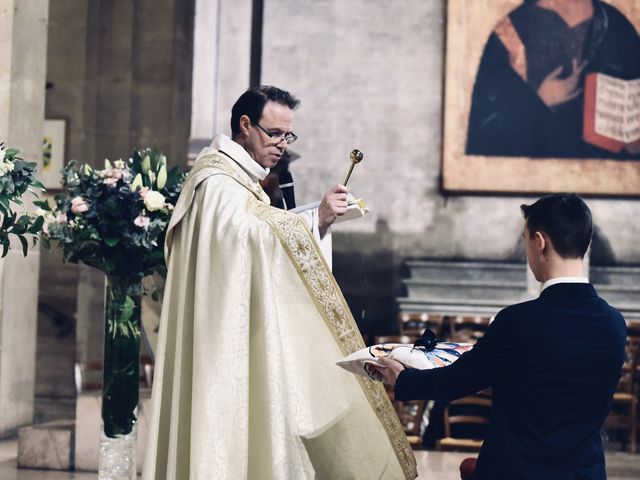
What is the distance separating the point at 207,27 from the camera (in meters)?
14.3

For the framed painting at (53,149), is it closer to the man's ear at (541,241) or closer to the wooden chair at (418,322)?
the wooden chair at (418,322)

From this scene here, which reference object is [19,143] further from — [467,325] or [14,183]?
[467,325]

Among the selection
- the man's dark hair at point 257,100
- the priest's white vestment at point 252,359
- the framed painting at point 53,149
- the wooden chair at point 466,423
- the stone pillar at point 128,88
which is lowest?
the wooden chair at point 466,423

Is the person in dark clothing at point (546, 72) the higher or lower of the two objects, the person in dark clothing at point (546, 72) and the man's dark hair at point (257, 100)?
the higher

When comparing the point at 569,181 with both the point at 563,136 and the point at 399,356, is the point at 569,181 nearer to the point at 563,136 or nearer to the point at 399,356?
the point at 563,136

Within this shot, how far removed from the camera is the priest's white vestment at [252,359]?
A: 3715 millimetres

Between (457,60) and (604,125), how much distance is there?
6.12 feet

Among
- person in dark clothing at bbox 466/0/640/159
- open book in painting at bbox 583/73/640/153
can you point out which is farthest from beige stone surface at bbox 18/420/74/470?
open book in painting at bbox 583/73/640/153

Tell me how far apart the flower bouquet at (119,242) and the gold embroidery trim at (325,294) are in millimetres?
1241

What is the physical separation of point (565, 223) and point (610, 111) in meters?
10.8

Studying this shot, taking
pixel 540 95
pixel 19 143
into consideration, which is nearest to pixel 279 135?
pixel 19 143

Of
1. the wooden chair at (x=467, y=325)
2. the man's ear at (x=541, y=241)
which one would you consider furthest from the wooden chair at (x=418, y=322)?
the man's ear at (x=541, y=241)

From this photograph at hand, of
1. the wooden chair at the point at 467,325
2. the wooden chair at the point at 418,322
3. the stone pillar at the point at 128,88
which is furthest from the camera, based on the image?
the wooden chair at the point at 418,322

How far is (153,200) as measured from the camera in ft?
16.4
